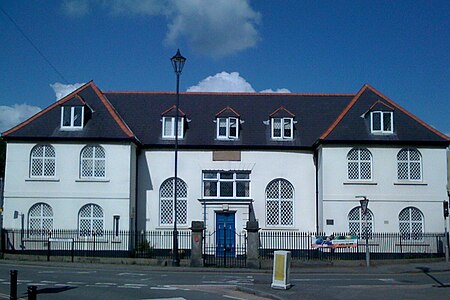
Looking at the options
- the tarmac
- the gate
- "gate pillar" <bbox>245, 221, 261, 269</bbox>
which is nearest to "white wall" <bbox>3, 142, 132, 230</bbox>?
the tarmac

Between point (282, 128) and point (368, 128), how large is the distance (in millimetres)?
5211

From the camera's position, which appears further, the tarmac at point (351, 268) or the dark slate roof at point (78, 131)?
the dark slate roof at point (78, 131)

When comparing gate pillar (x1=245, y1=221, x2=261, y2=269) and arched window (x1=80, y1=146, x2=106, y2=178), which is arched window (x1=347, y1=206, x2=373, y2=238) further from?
arched window (x1=80, y1=146, x2=106, y2=178)

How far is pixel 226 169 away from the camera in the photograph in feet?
119

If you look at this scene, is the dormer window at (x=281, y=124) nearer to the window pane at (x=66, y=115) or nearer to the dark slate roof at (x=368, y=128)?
the dark slate roof at (x=368, y=128)

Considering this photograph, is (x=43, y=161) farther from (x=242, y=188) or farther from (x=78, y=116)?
(x=242, y=188)

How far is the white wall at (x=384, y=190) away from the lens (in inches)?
1337

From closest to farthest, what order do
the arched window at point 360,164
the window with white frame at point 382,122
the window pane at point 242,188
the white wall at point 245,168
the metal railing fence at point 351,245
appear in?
the metal railing fence at point 351,245
the arched window at point 360,164
the window with white frame at point 382,122
the white wall at point 245,168
the window pane at point 242,188

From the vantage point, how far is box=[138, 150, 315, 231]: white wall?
118ft

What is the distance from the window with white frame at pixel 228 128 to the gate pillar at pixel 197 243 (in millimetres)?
9999

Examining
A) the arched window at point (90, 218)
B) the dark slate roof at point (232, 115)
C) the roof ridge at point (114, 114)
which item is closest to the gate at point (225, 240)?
the dark slate roof at point (232, 115)

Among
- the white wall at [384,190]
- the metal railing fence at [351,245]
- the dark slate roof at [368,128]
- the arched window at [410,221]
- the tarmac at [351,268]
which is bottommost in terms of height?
the tarmac at [351,268]

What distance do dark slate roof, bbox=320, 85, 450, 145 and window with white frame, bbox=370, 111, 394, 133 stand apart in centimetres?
26

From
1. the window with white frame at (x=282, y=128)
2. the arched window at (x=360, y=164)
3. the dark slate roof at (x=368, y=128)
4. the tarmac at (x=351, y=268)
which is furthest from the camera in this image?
the window with white frame at (x=282, y=128)
